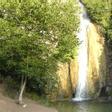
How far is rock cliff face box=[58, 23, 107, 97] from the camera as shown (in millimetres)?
46219

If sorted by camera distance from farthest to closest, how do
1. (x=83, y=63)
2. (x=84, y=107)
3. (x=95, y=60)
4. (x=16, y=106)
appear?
(x=95, y=60), (x=83, y=63), (x=84, y=107), (x=16, y=106)

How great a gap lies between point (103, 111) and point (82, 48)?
11.7 metres

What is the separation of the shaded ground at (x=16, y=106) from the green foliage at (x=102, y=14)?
14600 mm

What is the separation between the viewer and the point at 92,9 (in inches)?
1966

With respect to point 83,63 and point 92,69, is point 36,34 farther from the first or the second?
point 92,69

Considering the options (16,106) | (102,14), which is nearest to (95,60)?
(102,14)

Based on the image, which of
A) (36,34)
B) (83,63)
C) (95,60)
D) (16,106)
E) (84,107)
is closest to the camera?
(16,106)

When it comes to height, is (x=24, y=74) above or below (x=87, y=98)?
above

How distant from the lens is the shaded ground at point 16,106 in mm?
32800

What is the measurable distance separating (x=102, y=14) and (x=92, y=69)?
226 inches

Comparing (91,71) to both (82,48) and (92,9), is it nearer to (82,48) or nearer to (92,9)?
(82,48)

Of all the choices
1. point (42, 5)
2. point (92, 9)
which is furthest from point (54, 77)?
point (92, 9)

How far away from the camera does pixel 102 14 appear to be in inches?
1971

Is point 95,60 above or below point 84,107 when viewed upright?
above
